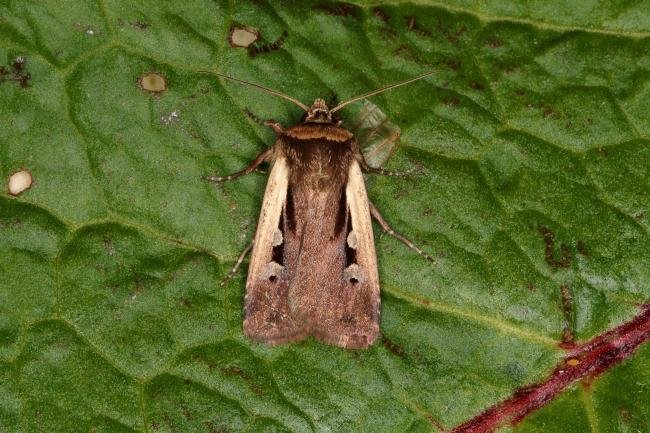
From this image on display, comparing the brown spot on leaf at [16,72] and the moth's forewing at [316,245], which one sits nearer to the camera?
the brown spot on leaf at [16,72]

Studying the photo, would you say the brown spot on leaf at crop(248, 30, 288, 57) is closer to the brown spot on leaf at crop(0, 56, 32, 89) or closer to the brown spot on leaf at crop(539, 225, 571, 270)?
the brown spot on leaf at crop(0, 56, 32, 89)

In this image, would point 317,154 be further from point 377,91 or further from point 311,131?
point 377,91

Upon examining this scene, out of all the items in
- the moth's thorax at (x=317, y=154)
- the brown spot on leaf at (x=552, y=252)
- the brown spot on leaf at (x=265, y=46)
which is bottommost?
the moth's thorax at (x=317, y=154)

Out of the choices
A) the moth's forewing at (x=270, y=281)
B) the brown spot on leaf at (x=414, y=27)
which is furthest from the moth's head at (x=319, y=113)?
the brown spot on leaf at (x=414, y=27)

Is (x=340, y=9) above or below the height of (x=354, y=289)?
above

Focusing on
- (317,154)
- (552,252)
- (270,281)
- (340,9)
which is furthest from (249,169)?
(552,252)

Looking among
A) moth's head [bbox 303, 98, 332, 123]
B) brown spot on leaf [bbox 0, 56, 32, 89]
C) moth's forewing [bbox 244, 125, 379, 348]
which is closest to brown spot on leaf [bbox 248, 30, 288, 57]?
moth's head [bbox 303, 98, 332, 123]

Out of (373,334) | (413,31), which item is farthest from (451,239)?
(413,31)

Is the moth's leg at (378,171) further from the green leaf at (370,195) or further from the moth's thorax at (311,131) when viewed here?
the moth's thorax at (311,131)

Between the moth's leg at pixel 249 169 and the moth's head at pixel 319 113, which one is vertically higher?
the moth's head at pixel 319 113
